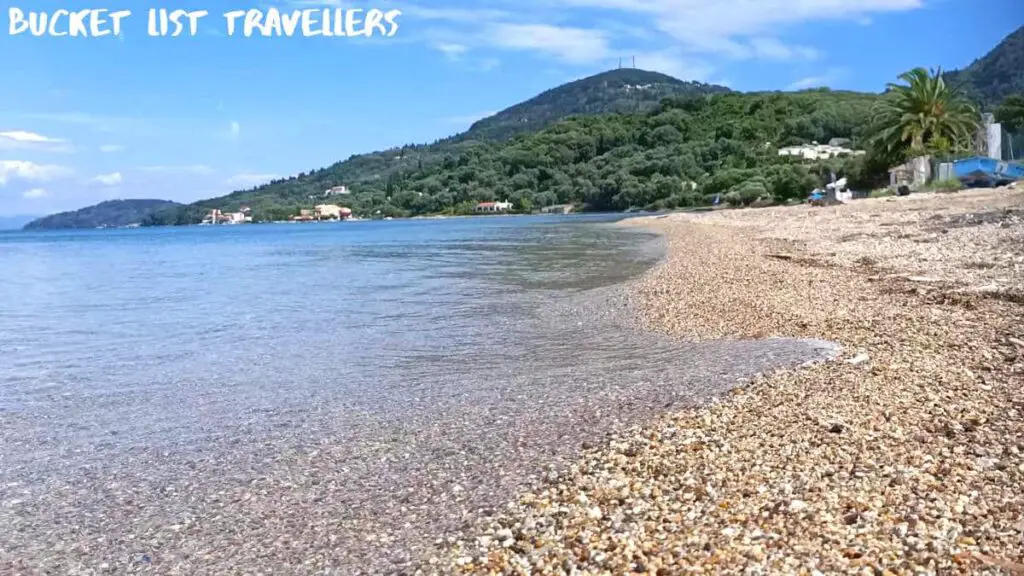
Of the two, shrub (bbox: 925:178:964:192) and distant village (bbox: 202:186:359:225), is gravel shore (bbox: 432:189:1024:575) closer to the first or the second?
shrub (bbox: 925:178:964:192)

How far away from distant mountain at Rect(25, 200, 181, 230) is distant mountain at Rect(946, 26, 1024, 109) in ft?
608

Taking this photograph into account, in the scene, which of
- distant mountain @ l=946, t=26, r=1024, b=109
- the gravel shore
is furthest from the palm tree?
distant mountain @ l=946, t=26, r=1024, b=109

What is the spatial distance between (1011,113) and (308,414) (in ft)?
268

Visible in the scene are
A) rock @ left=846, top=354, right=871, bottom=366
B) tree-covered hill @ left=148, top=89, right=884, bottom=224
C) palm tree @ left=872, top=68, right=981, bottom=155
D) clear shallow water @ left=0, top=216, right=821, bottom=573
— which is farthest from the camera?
tree-covered hill @ left=148, top=89, right=884, bottom=224

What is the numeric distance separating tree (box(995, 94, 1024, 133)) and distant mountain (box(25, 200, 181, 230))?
178 metres

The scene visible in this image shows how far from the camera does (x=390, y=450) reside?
5152mm

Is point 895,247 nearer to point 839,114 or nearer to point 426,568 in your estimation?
point 426,568

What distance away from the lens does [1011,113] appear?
70000 mm

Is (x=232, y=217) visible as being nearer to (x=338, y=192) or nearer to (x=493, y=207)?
(x=338, y=192)

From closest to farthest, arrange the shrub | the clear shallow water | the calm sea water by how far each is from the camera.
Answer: the clear shallow water
the calm sea water
the shrub

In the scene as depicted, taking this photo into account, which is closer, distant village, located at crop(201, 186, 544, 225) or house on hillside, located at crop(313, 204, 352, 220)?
distant village, located at crop(201, 186, 544, 225)

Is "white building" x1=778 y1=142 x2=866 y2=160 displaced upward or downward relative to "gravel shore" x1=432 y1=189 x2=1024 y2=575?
upward

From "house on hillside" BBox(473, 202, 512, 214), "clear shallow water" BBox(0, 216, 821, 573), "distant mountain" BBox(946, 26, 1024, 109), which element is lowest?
"clear shallow water" BBox(0, 216, 821, 573)

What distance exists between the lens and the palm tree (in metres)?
48.1
